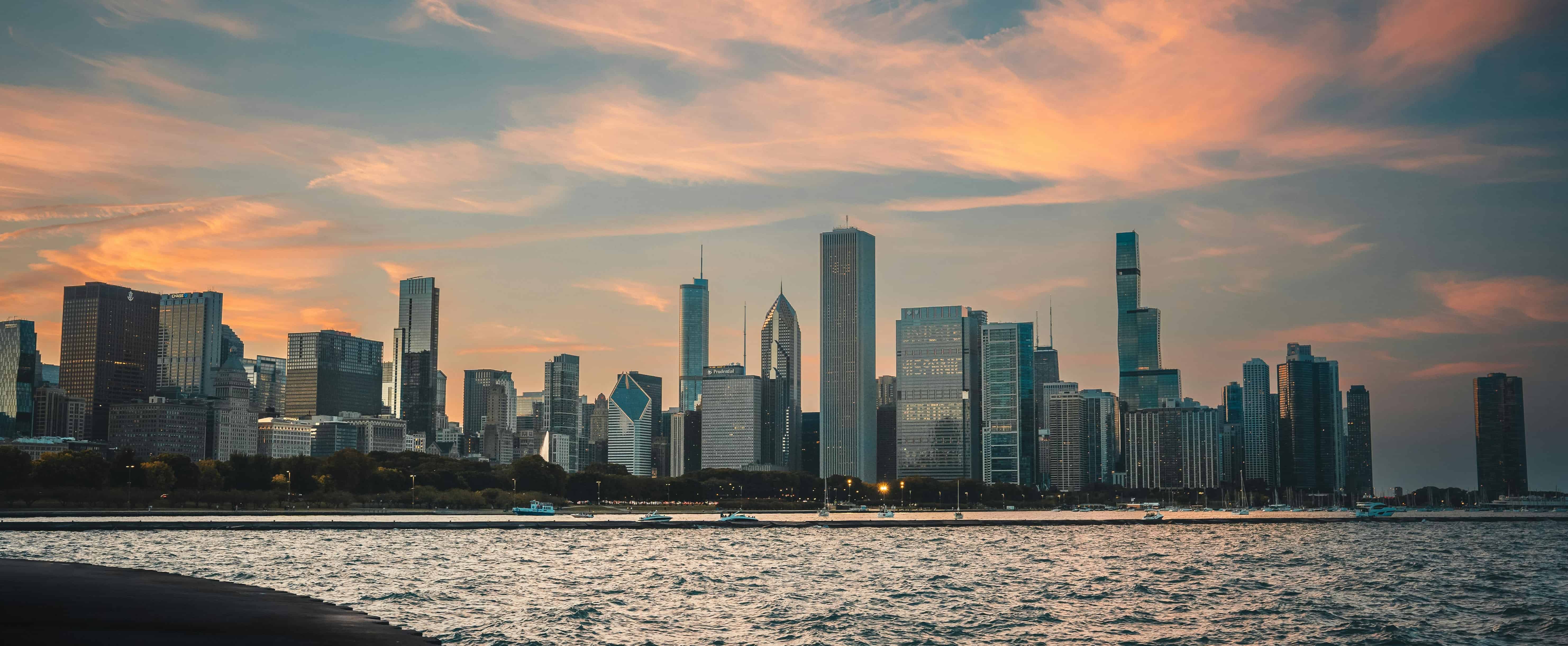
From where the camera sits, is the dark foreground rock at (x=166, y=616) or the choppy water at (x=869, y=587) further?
the choppy water at (x=869, y=587)

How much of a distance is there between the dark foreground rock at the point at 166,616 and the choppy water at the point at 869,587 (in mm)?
10266

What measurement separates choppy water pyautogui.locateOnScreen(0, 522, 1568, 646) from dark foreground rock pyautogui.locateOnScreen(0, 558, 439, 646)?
33.7ft

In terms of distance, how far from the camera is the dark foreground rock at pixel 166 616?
115 feet

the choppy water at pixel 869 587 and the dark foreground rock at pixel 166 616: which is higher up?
the dark foreground rock at pixel 166 616

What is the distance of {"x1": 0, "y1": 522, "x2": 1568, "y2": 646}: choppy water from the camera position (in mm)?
63125

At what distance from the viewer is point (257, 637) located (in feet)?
120

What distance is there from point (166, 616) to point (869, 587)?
5483cm

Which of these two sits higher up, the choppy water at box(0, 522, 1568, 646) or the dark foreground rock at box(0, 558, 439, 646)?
the dark foreground rock at box(0, 558, 439, 646)

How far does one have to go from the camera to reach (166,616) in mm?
40844

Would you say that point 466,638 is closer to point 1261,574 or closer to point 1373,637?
point 1373,637

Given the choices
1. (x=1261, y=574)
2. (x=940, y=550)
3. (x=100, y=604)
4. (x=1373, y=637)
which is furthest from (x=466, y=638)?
(x=940, y=550)

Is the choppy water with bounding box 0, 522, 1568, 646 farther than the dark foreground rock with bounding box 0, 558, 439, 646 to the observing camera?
Yes

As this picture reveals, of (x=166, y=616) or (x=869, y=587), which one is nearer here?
(x=166, y=616)

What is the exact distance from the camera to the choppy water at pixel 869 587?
207 feet
